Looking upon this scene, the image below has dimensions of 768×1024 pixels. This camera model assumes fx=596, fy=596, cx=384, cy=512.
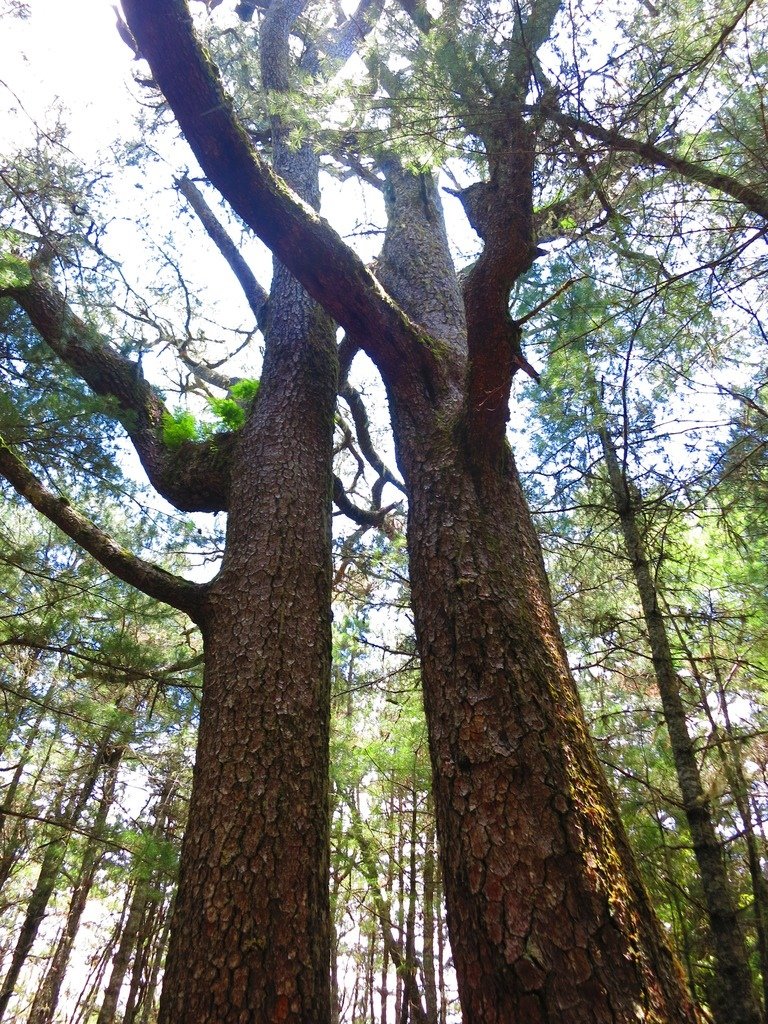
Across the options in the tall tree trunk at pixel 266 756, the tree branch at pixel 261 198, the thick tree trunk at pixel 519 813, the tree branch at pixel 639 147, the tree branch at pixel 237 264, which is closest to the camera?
the thick tree trunk at pixel 519 813

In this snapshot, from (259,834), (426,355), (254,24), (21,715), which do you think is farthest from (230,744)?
(254,24)

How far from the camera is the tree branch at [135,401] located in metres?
3.40

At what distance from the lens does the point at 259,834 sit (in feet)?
6.59

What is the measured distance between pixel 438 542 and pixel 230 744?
3.62 feet

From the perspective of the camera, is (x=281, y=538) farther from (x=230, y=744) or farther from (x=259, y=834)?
(x=259, y=834)

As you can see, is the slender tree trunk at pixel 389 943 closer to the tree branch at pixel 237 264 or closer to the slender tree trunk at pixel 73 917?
the slender tree trunk at pixel 73 917

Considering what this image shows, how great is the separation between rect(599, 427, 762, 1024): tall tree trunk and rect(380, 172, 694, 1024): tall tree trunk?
1443 mm

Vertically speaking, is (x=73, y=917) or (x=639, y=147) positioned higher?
(x=639, y=147)

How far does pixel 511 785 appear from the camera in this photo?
1716 mm

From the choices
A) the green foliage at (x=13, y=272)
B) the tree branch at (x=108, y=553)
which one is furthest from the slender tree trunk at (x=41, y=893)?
the green foliage at (x=13, y=272)

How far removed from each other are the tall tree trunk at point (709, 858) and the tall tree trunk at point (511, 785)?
1.44m

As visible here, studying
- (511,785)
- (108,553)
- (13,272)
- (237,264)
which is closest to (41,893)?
(108,553)

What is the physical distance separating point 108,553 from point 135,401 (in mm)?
1263

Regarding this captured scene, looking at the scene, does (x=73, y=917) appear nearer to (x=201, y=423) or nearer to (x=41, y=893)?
(x=41, y=893)
